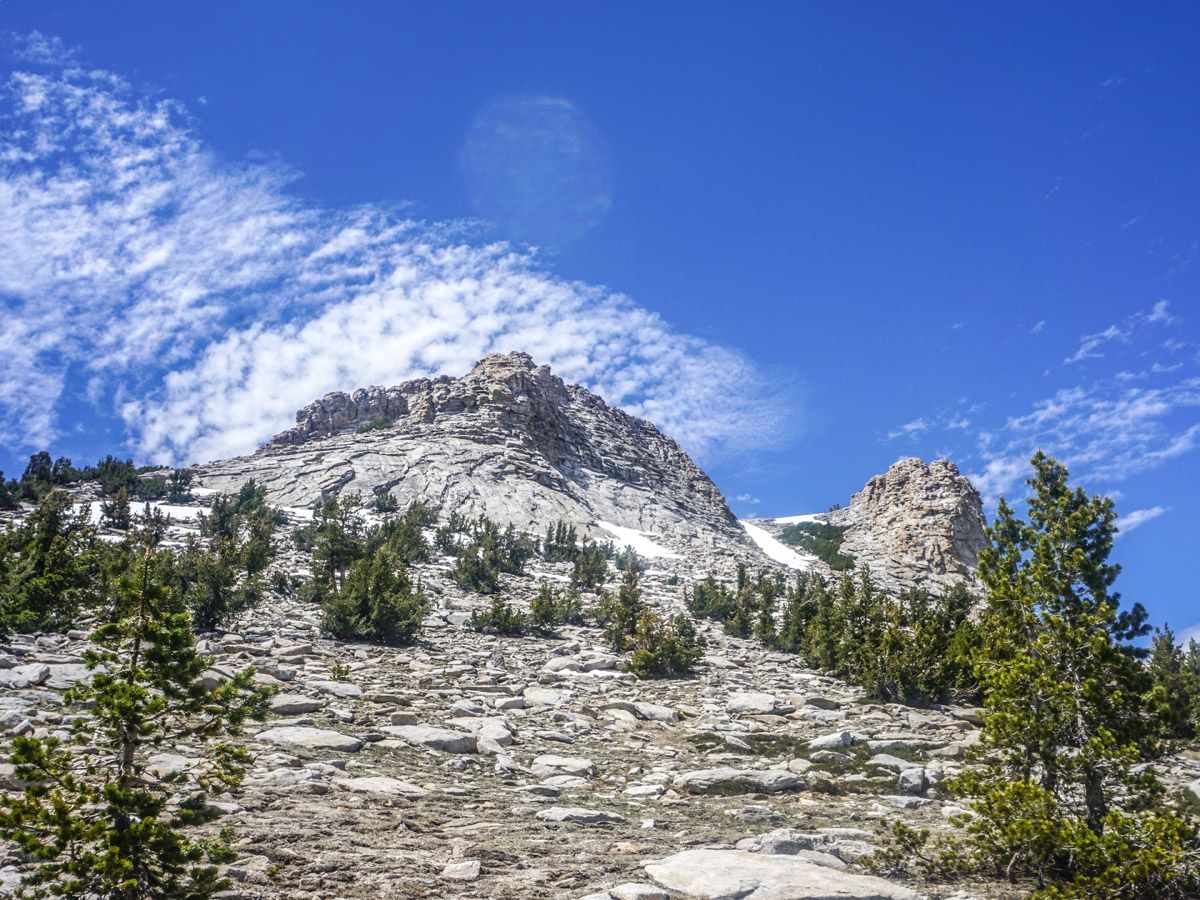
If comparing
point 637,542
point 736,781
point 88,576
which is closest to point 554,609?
point 88,576

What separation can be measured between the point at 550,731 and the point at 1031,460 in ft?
29.2

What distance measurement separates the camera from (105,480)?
165 feet

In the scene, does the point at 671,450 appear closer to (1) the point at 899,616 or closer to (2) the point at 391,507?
(2) the point at 391,507

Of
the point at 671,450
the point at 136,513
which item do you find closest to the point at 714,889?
the point at 136,513

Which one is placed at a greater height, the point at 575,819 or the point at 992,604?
the point at 992,604

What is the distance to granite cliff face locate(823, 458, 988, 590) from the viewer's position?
78750 millimetres

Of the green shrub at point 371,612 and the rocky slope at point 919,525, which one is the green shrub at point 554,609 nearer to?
the green shrub at point 371,612

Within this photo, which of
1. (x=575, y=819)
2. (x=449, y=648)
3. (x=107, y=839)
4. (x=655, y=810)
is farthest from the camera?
(x=449, y=648)

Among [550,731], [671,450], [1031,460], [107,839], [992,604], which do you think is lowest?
[550,731]

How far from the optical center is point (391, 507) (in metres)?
52.8

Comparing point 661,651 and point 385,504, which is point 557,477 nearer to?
point 385,504

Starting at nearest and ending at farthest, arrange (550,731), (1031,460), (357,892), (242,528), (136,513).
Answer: (357,892) → (1031,460) → (550,731) → (242,528) → (136,513)

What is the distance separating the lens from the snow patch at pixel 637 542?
59.4 metres

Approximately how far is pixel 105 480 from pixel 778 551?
71158 millimetres
